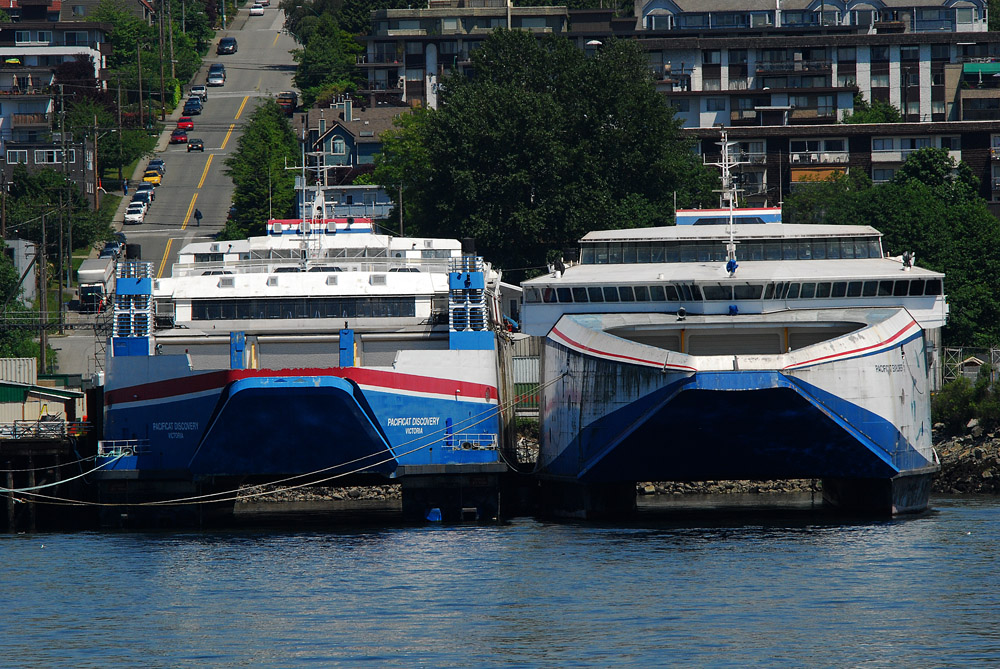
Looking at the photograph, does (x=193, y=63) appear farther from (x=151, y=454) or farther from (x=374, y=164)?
(x=151, y=454)

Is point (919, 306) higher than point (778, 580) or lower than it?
higher

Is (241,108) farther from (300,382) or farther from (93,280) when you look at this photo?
(300,382)

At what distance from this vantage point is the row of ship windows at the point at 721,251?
51.4 metres

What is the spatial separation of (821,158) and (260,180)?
138 feet

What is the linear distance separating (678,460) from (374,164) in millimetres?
89735

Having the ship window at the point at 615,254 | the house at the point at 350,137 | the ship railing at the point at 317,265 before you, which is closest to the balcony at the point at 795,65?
the house at the point at 350,137

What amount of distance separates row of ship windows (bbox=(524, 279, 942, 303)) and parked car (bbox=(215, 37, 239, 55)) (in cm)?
14710

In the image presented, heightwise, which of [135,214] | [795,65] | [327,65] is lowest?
[135,214]

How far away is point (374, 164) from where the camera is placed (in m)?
130

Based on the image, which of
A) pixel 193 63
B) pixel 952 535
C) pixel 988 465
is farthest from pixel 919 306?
pixel 193 63

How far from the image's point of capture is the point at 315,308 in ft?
159

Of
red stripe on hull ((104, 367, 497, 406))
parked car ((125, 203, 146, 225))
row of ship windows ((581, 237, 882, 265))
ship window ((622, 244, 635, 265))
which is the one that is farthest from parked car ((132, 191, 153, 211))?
red stripe on hull ((104, 367, 497, 406))

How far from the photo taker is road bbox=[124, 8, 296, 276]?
120250 mm

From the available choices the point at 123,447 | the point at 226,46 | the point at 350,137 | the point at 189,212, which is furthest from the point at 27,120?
the point at 123,447
